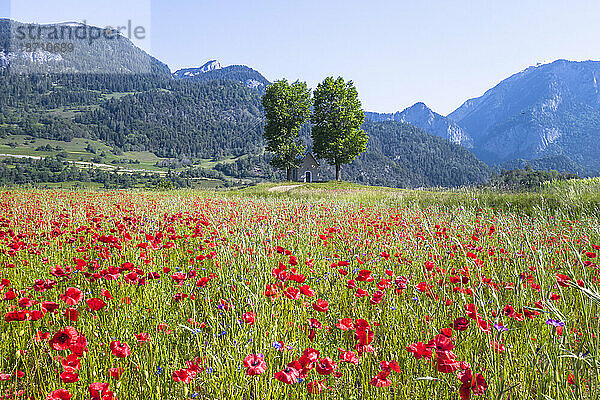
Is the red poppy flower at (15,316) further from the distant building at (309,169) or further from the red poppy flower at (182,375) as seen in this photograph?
the distant building at (309,169)

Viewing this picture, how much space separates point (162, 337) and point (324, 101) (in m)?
43.7

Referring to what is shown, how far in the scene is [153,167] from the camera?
187m

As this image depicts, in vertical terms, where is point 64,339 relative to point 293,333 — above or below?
above

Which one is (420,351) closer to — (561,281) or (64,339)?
(561,281)

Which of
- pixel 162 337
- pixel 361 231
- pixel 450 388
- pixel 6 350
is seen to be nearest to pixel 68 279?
pixel 6 350

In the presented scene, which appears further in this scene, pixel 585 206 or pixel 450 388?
pixel 585 206

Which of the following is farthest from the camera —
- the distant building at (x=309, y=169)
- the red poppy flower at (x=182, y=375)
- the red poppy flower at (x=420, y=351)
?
the distant building at (x=309, y=169)

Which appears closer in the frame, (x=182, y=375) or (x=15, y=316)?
(x=182, y=375)

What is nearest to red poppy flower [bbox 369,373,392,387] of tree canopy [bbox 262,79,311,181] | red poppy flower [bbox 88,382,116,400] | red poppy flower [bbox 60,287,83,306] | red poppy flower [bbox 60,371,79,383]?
red poppy flower [bbox 88,382,116,400]

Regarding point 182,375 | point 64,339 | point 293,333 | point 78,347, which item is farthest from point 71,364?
point 293,333

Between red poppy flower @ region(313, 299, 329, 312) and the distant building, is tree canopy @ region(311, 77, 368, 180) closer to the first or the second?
the distant building

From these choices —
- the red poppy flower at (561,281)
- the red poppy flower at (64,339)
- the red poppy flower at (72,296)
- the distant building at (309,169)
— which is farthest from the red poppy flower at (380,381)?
the distant building at (309,169)

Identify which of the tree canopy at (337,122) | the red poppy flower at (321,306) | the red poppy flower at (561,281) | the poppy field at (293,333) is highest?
the tree canopy at (337,122)

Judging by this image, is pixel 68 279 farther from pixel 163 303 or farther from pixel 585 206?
pixel 585 206
